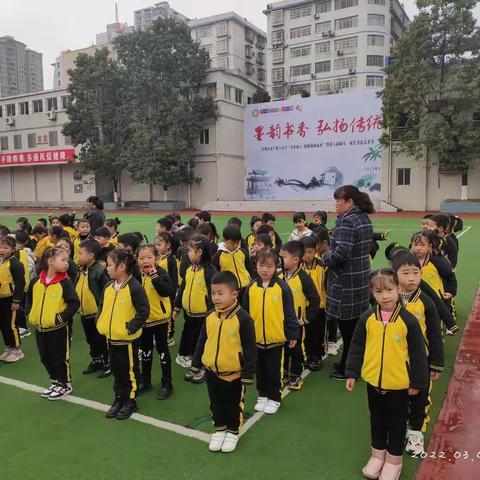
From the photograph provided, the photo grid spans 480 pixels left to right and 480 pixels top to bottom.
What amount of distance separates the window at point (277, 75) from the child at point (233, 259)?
166 feet

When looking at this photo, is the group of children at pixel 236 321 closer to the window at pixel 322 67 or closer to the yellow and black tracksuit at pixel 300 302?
the yellow and black tracksuit at pixel 300 302

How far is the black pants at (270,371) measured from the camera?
11.6ft

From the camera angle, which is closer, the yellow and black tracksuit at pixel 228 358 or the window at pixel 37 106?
the yellow and black tracksuit at pixel 228 358

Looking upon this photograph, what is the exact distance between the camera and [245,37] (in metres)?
58.7

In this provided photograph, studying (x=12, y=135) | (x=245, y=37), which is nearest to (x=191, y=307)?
(x=12, y=135)

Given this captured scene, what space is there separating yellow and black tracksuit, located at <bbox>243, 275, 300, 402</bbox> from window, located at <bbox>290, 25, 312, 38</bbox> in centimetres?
5145

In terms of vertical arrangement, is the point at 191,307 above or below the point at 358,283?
below

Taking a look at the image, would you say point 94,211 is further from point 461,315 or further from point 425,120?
point 425,120

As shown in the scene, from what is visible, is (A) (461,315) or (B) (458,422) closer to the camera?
(B) (458,422)

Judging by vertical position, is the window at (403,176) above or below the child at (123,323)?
above

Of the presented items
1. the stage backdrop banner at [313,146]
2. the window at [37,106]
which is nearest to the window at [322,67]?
the stage backdrop banner at [313,146]

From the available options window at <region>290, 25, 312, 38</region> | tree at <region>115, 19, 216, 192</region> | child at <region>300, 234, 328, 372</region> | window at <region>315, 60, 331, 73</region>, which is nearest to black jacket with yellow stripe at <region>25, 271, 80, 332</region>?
child at <region>300, 234, 328, 372</region>

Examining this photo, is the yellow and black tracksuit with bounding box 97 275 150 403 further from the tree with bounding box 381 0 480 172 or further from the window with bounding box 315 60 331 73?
the window with bounding box 315 60 331 73

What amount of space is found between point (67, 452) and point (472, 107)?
25791mm
